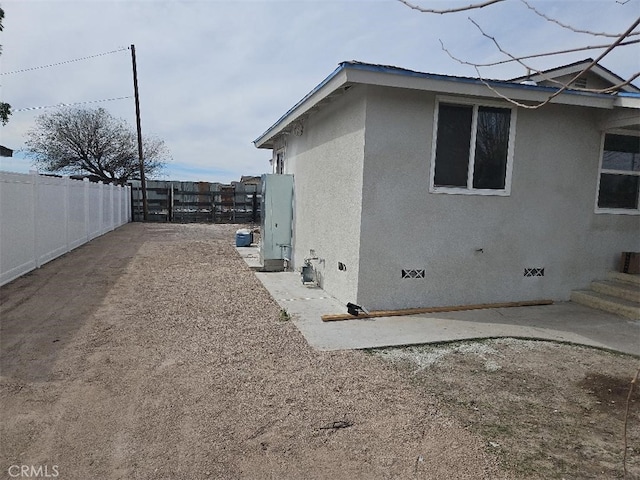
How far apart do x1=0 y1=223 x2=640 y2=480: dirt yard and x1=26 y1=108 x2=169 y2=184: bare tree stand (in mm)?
23525

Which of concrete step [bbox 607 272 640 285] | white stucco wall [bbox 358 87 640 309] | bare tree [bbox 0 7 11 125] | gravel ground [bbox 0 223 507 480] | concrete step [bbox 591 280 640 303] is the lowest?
gravel ground [bbox 0 223 507 480]

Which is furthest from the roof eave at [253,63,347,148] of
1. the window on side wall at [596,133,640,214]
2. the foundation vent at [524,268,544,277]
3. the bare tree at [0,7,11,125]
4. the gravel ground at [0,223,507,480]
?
the bare tree at [0,7,11,125]

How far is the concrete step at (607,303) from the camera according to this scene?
588cm

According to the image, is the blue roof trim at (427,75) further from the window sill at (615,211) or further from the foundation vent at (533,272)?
the foundation vent at (533,272)

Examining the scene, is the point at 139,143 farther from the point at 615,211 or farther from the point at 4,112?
the point at 615,211

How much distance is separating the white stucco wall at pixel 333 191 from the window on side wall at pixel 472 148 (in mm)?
1108

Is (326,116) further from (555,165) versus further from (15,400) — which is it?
(15,400)

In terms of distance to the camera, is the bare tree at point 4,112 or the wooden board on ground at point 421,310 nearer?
the wooden board on ground at point 421,310

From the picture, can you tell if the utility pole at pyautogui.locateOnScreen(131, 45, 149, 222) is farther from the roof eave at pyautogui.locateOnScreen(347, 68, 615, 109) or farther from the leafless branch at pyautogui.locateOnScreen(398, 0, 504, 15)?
the leafless branch at pyautogui.locateOnScreen(398, 0, 504, 15)

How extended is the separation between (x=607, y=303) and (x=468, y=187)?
104 inches

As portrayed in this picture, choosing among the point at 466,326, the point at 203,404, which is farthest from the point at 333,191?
the point at 203,404

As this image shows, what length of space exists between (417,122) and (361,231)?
1625 mm

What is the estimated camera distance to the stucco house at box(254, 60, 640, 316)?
5.63 m

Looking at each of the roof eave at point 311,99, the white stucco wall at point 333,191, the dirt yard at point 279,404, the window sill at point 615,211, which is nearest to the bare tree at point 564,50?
the dirt yard at point 279,404
